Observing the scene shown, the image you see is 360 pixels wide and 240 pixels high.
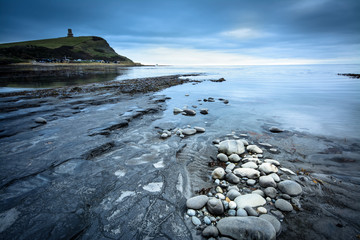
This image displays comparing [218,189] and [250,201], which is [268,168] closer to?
[250,201]

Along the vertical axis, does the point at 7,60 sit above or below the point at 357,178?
above

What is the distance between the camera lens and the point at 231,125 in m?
8.07

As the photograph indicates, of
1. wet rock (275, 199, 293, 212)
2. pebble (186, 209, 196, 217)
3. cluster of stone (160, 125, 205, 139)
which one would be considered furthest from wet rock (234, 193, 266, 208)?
cluster of stone (160, 125, 205, 139)

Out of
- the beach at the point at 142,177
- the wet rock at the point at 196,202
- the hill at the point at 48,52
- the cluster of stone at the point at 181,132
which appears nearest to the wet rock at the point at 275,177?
the beach at the point at 142,177

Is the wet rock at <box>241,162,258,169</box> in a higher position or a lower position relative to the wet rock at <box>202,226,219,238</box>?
higher

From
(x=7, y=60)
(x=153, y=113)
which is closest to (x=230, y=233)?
(x=153, y=113)

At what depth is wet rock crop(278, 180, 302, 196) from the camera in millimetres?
3369

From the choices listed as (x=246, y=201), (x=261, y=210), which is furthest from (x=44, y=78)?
(x=261, y=210)

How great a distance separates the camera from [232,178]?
380 centimetres

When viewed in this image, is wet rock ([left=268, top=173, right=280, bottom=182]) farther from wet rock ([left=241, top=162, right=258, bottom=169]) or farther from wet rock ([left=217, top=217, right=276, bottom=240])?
wet rock ([left=217, top=217, right=276, bottom=240])

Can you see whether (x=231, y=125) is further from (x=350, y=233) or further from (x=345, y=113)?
(x=345, y=113)

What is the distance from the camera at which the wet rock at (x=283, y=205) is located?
2.99 m

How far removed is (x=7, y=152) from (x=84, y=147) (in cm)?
206

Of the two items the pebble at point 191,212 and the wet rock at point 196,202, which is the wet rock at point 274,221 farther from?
the pebble at point 191,212
